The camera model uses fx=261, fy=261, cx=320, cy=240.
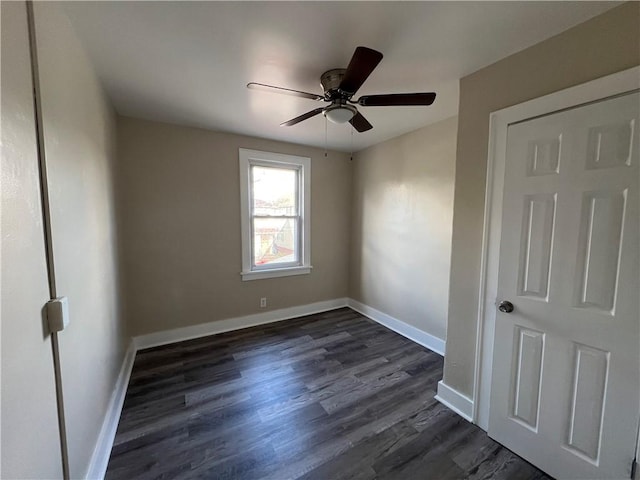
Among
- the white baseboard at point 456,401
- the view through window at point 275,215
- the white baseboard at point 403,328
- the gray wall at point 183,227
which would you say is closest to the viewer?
the white baseboard at point 456,401

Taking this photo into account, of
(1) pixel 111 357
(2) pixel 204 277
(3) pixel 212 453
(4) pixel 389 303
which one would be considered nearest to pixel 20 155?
(1) pixel 111 357

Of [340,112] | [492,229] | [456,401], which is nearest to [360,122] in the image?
[340,112]

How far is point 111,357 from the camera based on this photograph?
6.23 feet

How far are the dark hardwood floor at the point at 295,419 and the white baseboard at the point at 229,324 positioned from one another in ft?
0.43

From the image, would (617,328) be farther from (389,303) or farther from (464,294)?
(389,303)

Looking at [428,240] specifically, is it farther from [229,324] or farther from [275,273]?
[229,324]

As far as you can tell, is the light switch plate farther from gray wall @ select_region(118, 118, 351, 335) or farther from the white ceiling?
gray wall @ select_region(118, 118, 351, 335)

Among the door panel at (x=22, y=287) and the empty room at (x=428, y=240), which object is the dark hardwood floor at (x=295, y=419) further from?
the door panel at (x=22, y=287)

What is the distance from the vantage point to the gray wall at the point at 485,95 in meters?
1.24

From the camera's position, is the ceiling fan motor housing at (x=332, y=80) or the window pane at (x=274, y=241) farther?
the window pane at (x=274, y=241)

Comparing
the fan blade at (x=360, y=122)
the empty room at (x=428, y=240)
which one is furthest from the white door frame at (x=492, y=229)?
the fan blade at (x=360, y=122)

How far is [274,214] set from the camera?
3.55 metres

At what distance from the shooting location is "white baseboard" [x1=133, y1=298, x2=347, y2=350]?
288cm

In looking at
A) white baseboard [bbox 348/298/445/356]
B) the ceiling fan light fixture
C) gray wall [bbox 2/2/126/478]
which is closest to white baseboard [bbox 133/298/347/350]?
white baseboard [bbox 348/298/445/356]
